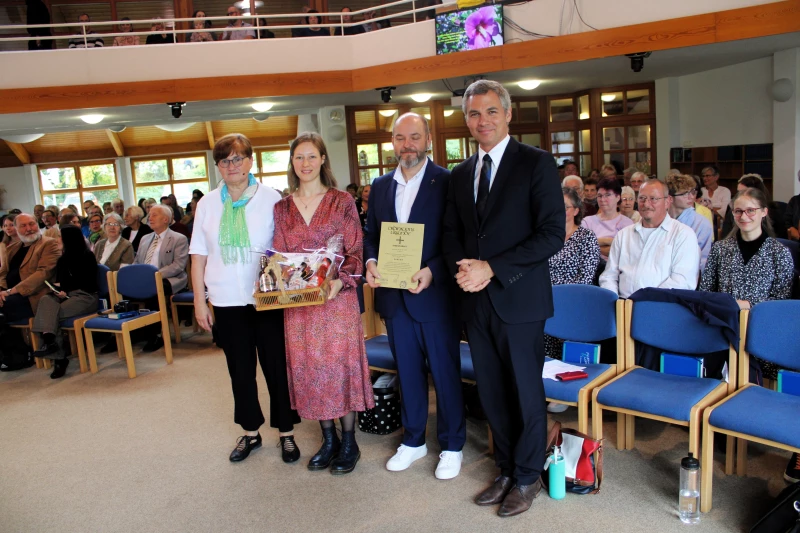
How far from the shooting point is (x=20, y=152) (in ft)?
49.3

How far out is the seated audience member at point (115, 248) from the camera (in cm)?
655

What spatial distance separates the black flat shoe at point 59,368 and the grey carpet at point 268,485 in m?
1.01

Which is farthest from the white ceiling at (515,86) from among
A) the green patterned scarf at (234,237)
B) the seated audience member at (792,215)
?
the green patterned scarf at (234,237)

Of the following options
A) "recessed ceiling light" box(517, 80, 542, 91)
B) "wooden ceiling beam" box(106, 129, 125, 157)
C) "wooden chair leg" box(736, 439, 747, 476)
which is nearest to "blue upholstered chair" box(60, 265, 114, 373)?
"wooden chair leg" box(736, 439, 747, 476)

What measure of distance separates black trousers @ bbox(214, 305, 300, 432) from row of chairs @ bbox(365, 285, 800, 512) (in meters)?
0.94

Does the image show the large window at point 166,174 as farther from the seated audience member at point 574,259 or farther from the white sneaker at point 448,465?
the white sneaker at point 448,465

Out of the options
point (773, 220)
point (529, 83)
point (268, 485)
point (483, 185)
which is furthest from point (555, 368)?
point (529, 83)

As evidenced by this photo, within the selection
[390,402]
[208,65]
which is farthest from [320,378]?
[208,65]

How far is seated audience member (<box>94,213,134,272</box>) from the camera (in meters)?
6.55

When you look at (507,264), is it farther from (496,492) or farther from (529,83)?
(529,83)

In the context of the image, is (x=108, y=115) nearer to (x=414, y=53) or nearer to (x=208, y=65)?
(x=208, y=65)

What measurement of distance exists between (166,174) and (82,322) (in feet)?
36.5

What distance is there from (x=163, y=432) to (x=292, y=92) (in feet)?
19.8

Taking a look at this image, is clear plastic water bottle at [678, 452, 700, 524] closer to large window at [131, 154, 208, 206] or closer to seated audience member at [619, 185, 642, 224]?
seated audience member at [619, 185, 642, 224]
